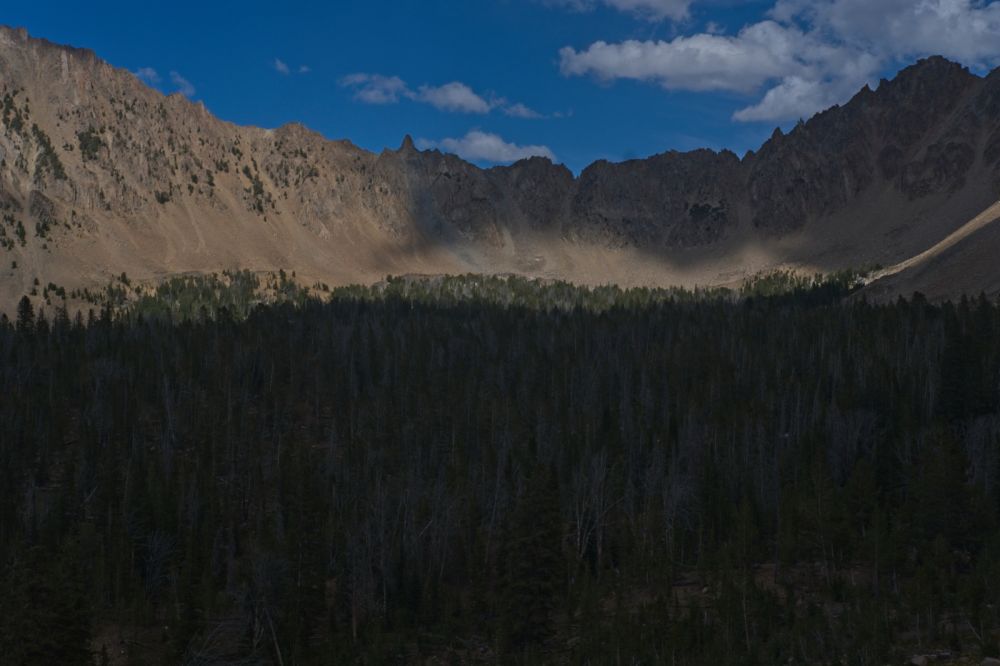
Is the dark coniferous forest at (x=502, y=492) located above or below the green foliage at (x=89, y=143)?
below

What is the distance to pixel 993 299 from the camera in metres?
112

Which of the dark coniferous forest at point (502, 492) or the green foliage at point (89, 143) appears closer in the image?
the dark coniferous forest at point (502, 492)

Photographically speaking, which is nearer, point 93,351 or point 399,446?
point 399,446

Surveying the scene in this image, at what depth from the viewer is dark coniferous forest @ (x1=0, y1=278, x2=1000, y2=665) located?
43.0 metres

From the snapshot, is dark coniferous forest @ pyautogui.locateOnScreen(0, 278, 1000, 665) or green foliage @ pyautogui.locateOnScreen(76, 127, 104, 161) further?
green foliage @ pyautogui.locateOnScreen(76, 127, 104, 161)

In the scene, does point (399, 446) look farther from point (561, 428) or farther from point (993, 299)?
point (993, 299)

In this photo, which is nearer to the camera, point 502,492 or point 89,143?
point 502,492

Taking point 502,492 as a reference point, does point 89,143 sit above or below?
above

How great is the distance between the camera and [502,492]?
67.3 m

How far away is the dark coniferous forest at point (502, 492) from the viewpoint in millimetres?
43000

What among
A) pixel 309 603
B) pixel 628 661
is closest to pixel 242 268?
pixel 309 603

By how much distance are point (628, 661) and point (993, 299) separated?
93.7m

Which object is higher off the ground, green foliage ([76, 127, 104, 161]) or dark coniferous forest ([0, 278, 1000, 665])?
green foliage ([76, 127, 104, 161])

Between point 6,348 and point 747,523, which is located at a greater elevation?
point 6,348
